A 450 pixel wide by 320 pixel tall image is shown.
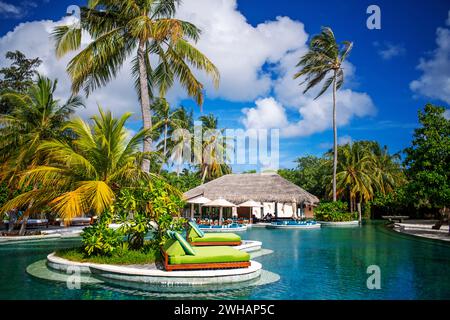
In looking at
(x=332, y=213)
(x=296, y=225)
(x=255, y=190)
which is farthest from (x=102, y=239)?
(x=332, y=213)

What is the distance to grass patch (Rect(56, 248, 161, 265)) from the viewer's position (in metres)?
9.64

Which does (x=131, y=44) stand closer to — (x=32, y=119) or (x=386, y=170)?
(x=32, y=119)

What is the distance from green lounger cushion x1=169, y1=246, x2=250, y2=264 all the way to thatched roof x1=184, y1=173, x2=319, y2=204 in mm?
19582

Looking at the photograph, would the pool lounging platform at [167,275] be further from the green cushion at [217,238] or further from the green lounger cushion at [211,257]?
the green cushion at [217,238]

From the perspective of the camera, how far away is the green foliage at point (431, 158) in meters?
17.7

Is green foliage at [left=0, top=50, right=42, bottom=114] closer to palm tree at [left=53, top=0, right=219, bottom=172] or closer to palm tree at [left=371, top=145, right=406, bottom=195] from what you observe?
palm tree at [left=53, top=0, right=219, bottom=172]

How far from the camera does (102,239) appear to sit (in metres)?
9.93

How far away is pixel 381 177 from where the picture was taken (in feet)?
121

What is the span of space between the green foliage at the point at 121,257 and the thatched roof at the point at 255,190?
18.2m

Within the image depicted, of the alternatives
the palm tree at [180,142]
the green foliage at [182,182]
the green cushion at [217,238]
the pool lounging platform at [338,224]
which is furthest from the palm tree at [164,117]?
the green cushion at [217,238]

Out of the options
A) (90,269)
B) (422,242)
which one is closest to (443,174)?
(422,242)

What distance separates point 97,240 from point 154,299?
3.41 metres

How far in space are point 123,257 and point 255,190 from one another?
68.3ft

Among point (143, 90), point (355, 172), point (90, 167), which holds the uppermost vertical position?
point (143, 90)
